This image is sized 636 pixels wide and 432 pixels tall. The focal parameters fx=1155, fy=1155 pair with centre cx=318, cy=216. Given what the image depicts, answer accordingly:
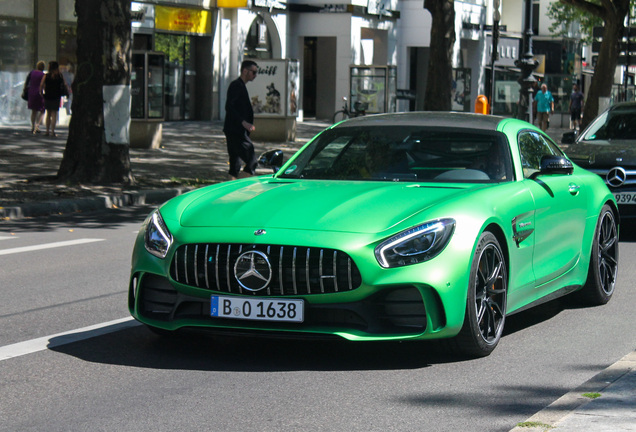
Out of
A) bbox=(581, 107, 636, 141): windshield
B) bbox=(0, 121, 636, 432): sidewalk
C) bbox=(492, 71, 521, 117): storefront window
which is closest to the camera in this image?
bbox=(0, 121, 636, 432): sidewalk

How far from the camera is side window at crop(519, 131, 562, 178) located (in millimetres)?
7586

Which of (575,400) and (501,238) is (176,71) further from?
(575,400)

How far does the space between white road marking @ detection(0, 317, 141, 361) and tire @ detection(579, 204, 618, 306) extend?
3279 millimetres

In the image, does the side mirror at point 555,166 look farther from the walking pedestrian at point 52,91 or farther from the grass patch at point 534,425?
the walking pedestrian at point 52,91

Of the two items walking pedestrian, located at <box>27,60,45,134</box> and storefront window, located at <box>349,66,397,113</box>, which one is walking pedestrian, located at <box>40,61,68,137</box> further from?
storefront window, located at <box>349,66,397,113</box>

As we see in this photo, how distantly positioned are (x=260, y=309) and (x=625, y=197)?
7360 mm

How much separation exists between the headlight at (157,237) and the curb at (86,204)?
8.00 metres

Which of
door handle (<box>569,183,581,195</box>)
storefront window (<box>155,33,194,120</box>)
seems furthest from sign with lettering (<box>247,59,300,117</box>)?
door handle (<box>569,183,581,195</box>)

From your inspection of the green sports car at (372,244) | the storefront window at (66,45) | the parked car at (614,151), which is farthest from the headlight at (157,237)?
the storefront window at (66,45)

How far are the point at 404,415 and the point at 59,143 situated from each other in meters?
19.7

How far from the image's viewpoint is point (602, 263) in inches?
334

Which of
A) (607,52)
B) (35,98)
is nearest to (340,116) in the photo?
(607,52)

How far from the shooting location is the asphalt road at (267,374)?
5.17 meters

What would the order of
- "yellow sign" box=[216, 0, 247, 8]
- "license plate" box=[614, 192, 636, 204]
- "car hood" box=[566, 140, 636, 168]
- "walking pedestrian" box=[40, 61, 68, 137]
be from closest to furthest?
"license plate" box=[614, 192, 636, 204]
"car hood" box=[566, 140, 636, 168]
"walking pedestrian" box=[40, 61, 68, 137]
"yellow sign" box=[216, 0, 247, 8]
